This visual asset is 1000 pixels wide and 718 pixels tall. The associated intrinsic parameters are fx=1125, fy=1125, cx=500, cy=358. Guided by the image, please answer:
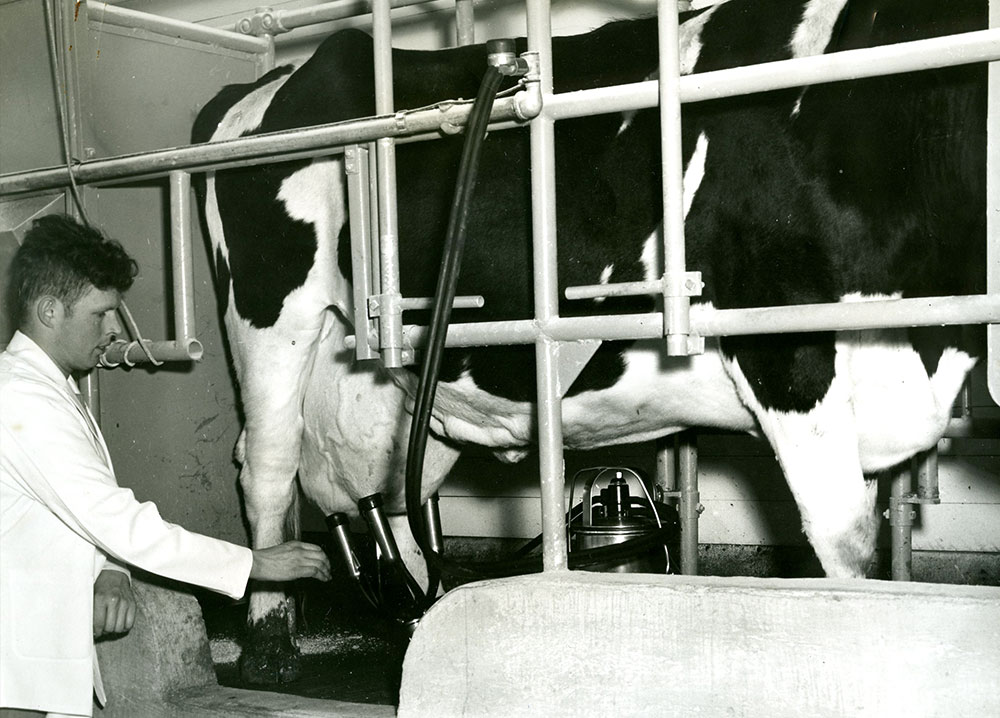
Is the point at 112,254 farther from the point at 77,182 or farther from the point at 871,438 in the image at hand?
the point at 871,438

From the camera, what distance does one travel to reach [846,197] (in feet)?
9.16

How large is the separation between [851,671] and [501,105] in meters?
1.25

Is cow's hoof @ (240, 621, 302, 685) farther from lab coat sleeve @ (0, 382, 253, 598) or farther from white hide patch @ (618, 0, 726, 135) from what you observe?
white hide patch @ (618, 0, 726, 135)

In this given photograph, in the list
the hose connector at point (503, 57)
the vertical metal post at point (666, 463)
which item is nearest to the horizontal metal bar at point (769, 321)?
the hose connector at point (503, 57)

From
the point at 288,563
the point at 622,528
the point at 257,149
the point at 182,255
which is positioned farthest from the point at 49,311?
the point at 622,528

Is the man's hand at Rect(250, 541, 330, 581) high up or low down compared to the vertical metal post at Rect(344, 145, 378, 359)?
down

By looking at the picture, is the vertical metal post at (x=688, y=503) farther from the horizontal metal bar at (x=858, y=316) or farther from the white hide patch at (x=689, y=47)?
the horizontal metal bar at (x=858, y=316)

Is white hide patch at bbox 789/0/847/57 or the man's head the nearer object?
the man's head

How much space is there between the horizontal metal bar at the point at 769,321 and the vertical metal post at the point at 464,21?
6.94 feet

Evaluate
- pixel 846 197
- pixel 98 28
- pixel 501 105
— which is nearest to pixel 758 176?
pixel 846 197

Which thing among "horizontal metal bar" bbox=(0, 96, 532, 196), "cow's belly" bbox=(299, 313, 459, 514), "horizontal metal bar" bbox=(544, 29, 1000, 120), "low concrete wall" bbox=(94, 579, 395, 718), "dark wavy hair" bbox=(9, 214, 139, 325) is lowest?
"low concrete wall" bbox=(94, 579, 395, 718)

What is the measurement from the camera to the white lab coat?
231cm

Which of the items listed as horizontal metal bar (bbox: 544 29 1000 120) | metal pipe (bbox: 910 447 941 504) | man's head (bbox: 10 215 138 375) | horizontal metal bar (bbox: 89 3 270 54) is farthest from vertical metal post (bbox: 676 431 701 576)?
horizontal metal bar (bbox: 89 3 270 54)

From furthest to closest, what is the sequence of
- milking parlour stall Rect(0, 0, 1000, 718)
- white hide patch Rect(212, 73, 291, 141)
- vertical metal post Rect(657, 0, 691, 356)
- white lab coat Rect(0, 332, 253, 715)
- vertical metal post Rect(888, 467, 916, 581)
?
white hide patch Rect(212, 73, 291, 141) < vertical metal post Rect(888, 467, 916, 581) < white lab coat Rect(0, 332, 253, 715) < vertical metal post Rect(657, 0, 691, 356) < milking parlour stall Rect(0, 0, 1000, 718)
